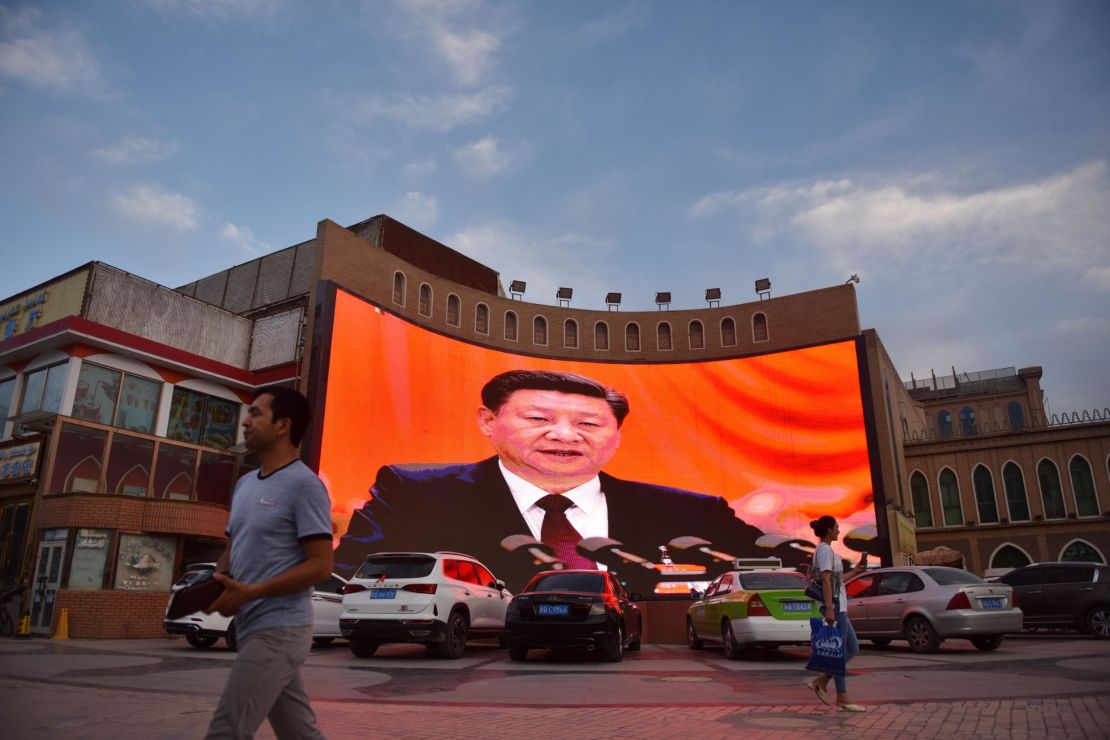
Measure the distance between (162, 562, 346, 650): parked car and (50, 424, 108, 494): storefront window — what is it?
24.6ft

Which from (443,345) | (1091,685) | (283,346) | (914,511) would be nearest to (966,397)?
(914,511)

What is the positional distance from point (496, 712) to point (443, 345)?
80.0ft

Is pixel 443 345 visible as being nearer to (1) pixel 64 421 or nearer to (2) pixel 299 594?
(1) pixel 64 421

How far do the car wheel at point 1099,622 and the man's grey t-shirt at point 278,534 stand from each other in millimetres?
17168

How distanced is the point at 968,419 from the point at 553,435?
4898 centimetres

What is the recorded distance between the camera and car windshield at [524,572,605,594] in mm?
11750

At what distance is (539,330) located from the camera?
34.3 m

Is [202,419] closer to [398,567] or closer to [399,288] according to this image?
[399,288]

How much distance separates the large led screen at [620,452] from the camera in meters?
26.5

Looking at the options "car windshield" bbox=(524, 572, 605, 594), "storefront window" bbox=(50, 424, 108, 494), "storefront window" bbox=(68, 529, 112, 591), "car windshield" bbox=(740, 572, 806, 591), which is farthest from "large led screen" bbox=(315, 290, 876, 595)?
"car windshield" bbox=(740, 572, 806, 591)

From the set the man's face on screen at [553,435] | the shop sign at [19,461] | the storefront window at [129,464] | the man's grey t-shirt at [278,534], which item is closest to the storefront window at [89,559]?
the storefront window at [129,464]

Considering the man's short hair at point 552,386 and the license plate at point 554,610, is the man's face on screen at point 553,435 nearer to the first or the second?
the man's short hair at point 552,386

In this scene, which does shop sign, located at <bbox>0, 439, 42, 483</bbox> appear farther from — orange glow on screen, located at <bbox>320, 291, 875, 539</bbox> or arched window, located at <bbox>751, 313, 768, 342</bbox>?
arched window, located at <bbox>751, 313, 768, 342</bbox>

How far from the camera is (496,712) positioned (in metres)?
6.13
